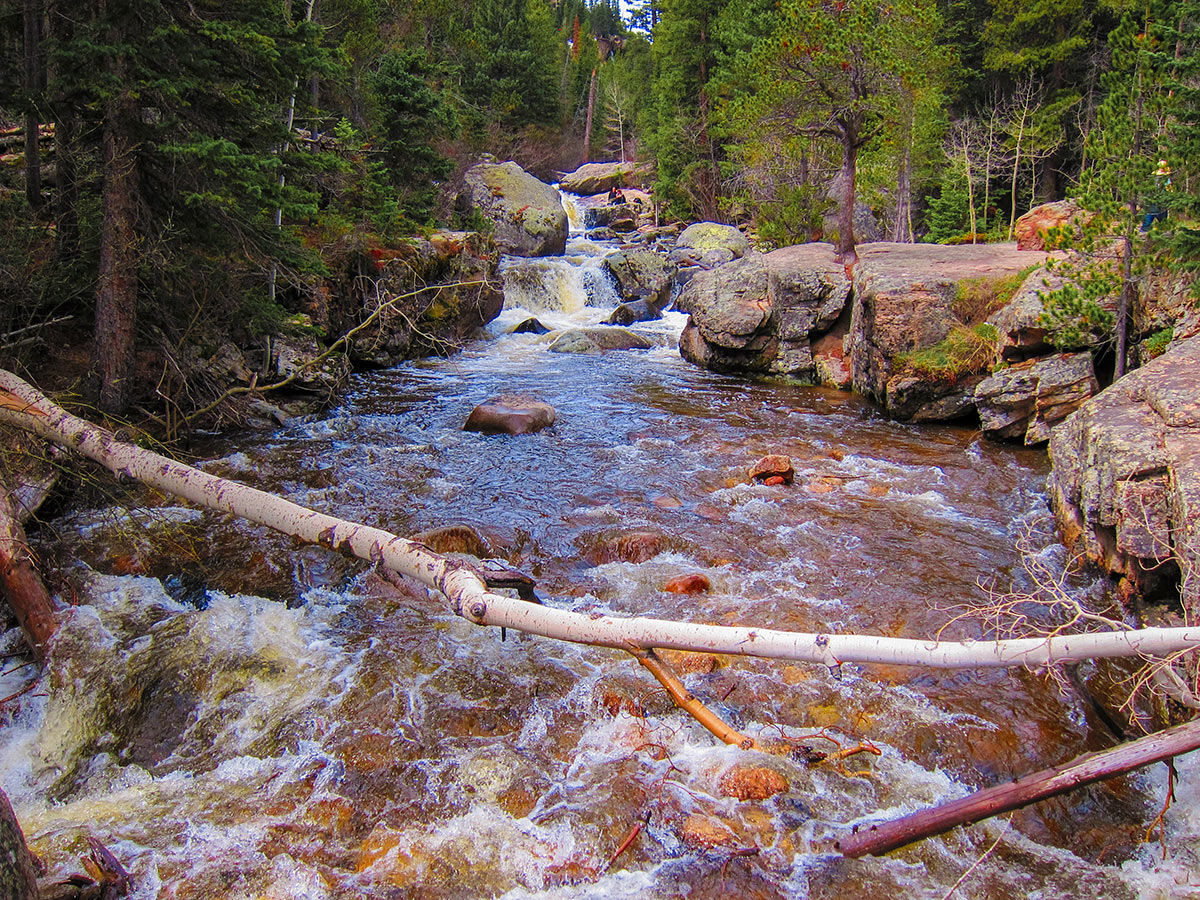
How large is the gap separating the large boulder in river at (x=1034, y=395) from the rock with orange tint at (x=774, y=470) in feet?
11.7

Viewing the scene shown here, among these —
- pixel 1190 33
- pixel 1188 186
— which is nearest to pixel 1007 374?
pixel 1188 186

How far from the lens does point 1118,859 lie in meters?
3.80

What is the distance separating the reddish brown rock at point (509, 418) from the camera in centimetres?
1171

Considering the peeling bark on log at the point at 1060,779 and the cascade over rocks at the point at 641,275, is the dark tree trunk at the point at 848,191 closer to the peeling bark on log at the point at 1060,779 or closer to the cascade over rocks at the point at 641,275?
the cascade over rocks at the point at 641,275

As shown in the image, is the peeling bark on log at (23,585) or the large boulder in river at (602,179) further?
the large boulder in river at (602,179)

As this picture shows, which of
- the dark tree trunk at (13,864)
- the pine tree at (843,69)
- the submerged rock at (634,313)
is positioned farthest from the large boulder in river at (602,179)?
the dark tree trunk at (13,864)

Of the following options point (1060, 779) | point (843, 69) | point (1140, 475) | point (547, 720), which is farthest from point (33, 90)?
point (843, 69)

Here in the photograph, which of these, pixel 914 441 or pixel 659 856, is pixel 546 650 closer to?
pixel 659 856

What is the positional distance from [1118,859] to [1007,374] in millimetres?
8385

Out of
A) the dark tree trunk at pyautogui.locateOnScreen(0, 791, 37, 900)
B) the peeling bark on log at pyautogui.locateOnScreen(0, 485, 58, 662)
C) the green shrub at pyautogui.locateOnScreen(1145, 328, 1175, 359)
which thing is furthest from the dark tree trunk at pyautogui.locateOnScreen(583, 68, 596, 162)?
the dark tree trunk at pyautogui.locateOnScreen(0, 791, 37, 900)

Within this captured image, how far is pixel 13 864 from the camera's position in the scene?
8.51 feet

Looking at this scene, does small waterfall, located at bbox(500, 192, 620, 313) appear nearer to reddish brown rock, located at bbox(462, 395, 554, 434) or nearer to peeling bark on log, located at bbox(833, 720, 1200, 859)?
reddish brown rock, located at bbox(462, 395, 554, 434)

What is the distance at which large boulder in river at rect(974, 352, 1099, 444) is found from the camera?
9.95 meters

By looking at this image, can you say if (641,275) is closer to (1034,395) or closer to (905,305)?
(905,305)
